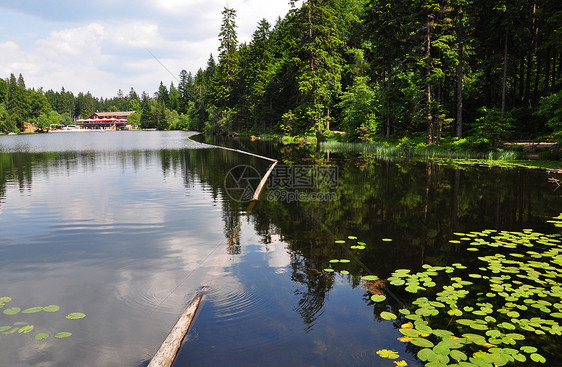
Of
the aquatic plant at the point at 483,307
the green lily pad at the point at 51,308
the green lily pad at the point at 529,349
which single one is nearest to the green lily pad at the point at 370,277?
the aquatic plant at the point at 483,307

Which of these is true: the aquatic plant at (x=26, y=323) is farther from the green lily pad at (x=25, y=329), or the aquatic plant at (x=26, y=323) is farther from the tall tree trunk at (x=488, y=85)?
the tall tree trunk at (x=488, y=85)

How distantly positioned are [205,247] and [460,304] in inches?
230

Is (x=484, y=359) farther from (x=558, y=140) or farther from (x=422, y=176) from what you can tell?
(x=558, y=140)

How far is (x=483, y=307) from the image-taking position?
17.3 feet

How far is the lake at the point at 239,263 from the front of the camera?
4.63 metres

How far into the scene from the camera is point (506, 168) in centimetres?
2191

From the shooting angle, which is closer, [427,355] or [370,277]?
[427,355]

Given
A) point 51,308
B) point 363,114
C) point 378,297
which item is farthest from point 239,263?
point 363,114

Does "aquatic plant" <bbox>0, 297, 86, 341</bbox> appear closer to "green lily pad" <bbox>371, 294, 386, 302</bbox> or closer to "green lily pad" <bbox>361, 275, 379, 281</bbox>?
"green lily pad" <bbox>371, 294, 386, 302</bbox>

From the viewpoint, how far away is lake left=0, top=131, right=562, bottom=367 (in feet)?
15.2

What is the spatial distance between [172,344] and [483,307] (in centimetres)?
473

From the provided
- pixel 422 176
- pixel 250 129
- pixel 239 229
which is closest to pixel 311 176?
pixel 422 176

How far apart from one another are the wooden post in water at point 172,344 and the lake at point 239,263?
24 cm

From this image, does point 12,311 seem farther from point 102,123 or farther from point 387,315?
point 102,123
